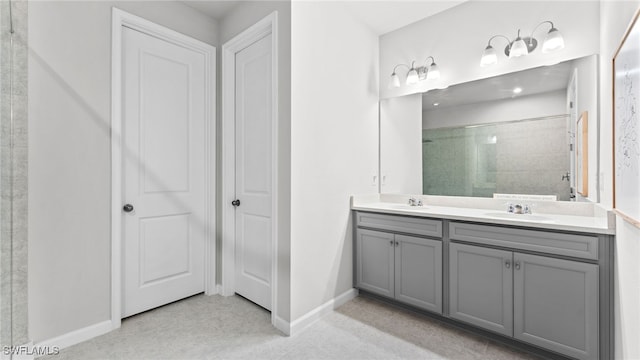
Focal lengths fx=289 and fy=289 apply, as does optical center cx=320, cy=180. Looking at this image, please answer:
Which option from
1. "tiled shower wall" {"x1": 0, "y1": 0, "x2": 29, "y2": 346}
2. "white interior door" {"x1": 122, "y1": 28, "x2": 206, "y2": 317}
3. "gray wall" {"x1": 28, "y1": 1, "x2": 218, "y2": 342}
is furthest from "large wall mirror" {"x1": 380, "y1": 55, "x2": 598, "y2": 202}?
"tiled shower wall" {"x1": 0, "y1": 0, "x2": 29, "y2": 346}

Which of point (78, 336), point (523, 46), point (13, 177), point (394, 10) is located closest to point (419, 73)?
point (394, 10)

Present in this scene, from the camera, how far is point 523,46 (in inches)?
83.8

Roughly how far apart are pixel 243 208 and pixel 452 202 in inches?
74.2

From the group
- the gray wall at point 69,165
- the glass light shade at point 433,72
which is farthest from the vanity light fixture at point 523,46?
the gray wall at point 69,165

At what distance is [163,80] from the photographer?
242cm

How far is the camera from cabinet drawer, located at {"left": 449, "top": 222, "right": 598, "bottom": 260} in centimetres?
159

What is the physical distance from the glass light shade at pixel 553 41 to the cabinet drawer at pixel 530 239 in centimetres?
130

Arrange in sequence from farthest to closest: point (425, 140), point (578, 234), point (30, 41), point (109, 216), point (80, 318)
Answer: point (425, 140) < point (109, 216) < point (80, 318) < point (30, 41) < point (578, 234)

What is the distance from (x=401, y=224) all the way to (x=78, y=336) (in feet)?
7.86

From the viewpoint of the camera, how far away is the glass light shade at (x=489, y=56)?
2.26 meters

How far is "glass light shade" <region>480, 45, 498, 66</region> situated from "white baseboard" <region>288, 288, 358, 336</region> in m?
2.22

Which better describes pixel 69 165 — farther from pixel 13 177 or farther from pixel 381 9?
pixel 381 9

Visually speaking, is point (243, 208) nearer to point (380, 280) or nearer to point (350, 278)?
point (350, 278)

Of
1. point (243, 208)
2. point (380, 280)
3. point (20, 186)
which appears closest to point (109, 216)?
point (20, 186)
